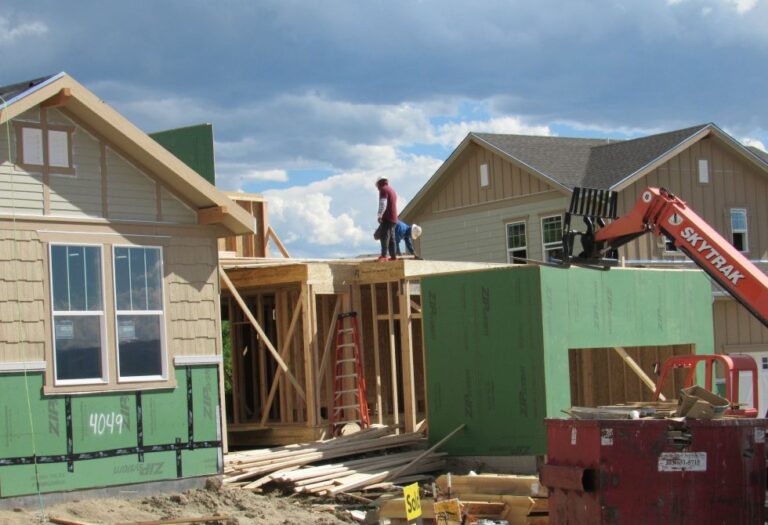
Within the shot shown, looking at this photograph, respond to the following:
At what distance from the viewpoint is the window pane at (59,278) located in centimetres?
1393

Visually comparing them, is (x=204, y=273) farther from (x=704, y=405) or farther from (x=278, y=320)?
(x=704, y=405)

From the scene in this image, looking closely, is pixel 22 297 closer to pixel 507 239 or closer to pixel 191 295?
pixel 191 295

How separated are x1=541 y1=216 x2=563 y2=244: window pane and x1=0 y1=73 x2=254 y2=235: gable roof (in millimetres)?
15152

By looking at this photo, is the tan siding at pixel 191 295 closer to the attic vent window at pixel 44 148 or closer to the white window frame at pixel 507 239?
the attic vent window at pixel 44 148

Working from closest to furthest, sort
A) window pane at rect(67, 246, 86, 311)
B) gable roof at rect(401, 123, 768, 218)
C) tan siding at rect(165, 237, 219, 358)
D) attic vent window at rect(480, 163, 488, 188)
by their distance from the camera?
window pane at rect(67, 246, 86, 311)
tan siding at rect(165, 237, 219, 358)
gable roof at rect(401, 123, 768, 218)
attic vent window at rect(480, 163, 488, 188)

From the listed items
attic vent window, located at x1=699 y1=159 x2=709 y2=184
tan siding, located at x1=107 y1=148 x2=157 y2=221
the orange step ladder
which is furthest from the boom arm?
attic vent window, located at x1=699 y1=159 x2=709 y2=184

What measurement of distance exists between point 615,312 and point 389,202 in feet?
13.9

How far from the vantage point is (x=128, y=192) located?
14.9 m

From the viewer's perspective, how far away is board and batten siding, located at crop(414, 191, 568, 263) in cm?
3022

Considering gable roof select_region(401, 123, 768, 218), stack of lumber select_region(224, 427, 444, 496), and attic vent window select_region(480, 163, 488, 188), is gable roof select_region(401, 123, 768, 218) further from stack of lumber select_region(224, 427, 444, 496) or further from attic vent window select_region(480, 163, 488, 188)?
stack of lumber select_region(224, 427, 444, 496)

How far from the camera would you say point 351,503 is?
50.2 ft

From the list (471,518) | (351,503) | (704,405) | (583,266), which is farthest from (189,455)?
(704,405)

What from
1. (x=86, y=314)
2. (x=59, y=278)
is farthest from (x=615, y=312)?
(x=59, y=278)

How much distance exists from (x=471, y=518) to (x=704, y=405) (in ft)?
11.7
